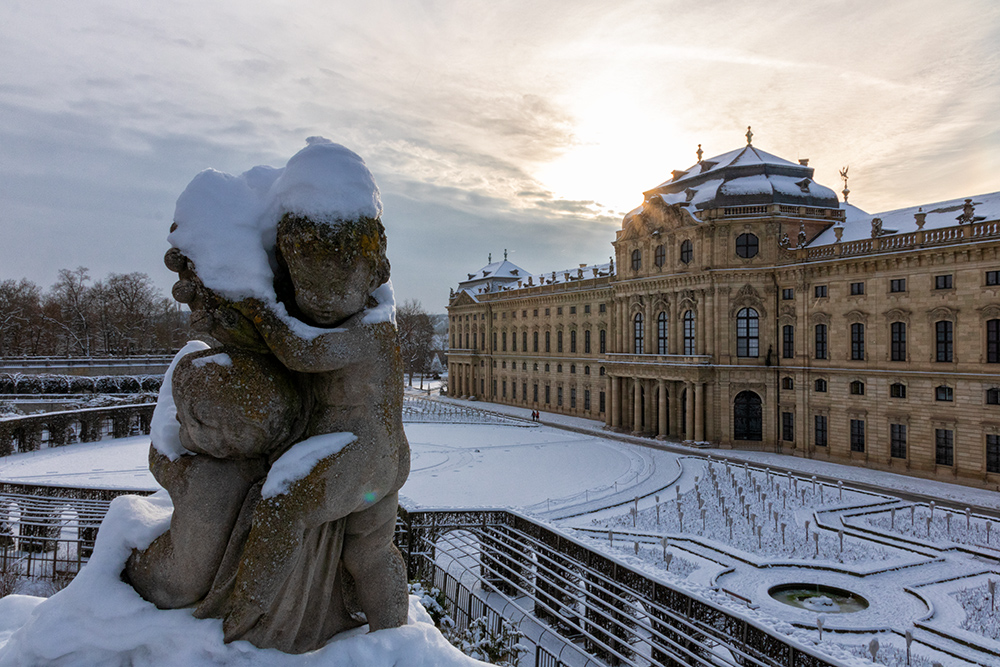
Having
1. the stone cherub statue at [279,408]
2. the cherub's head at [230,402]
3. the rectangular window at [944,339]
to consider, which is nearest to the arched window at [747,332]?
the rectangular window at [944,339]

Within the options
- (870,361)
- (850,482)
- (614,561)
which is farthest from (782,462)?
(614,561)

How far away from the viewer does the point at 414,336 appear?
108 metres

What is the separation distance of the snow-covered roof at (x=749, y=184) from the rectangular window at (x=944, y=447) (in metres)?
16.4

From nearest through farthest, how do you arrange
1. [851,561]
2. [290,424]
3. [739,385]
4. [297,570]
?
1. [297,570]
2. [290,424]
3. [851,561]
4. [739,385]

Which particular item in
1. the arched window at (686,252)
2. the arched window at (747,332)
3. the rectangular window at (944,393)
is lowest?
the rectangular window at (944,393)

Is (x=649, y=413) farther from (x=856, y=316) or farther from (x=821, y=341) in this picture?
(x=856, y=316)

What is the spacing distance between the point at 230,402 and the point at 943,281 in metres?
35.7

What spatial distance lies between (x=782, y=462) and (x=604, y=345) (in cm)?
2176

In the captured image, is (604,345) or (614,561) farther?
(604,345)

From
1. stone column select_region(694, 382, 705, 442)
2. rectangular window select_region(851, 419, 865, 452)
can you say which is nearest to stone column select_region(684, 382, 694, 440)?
stone column select_region(694, 382, 705, 442)

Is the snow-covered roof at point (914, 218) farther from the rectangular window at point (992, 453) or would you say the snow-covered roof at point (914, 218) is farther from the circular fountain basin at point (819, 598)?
the circular fountain basin at point (819, 598)

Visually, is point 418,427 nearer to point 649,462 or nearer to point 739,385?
point 649,462

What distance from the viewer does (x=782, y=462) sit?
3356cm

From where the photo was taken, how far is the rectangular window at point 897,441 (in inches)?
1238
